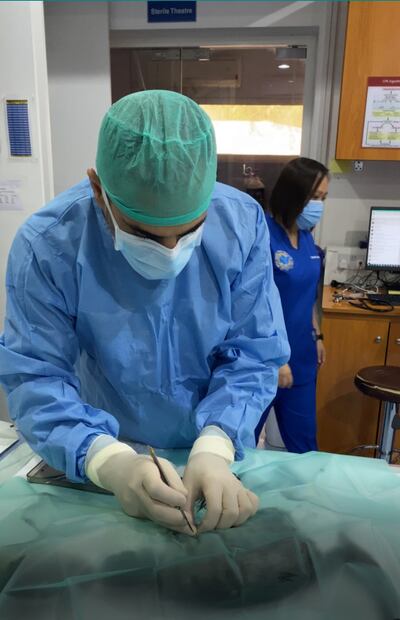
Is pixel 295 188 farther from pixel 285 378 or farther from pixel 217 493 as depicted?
pixel 217 493

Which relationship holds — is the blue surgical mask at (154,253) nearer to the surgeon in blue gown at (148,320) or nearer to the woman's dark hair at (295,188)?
the surgeon in blue gown at (148,320)

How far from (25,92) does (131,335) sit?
5.30 feet

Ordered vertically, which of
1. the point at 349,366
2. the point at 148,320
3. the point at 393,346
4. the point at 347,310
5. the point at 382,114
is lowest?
the point at 349,366

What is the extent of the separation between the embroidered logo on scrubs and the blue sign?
1599 mm

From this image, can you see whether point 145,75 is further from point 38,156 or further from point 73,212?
point 73,212

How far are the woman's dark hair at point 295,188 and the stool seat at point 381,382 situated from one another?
0.74 metres

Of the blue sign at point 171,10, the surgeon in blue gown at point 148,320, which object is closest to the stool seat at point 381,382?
the surgeon in blue gown at point 148,320

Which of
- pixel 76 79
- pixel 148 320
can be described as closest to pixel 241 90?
pixel 76 79

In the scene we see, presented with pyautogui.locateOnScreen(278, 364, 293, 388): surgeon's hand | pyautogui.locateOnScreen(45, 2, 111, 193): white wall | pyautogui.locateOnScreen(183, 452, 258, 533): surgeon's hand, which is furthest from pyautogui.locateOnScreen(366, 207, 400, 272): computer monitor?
pyautogui.locateOnScreen(183, 452, 258, 533): surgeon's hand

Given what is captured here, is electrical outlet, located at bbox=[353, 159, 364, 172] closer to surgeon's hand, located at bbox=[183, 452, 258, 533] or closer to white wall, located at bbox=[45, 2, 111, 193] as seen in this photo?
white wall, located at bbox=[45, 2, 111, 193]

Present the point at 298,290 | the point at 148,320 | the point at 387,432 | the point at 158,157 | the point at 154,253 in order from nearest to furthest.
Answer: the point at 158,157
the point at 154,253
the point at 148,320
the point at 298,290
the point at 387,432

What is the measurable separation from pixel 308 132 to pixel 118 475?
8.61 feet

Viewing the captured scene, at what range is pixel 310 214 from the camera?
220cm

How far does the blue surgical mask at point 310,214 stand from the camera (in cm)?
219
